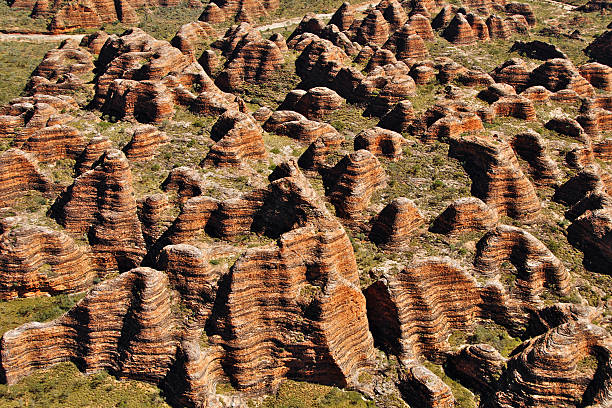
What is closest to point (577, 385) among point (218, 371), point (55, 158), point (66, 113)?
point (218, 371)

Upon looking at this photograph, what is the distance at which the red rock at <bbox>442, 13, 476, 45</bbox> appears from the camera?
8419 centimetres

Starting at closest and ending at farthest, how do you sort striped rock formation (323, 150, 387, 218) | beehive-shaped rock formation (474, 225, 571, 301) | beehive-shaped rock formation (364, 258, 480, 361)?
beehive-shaped rock formation (364, 258, 480, 361) < beehive-shaped rock formation (474, 225, 571, 301) < striped rock formation (323, 150, 387, 218)

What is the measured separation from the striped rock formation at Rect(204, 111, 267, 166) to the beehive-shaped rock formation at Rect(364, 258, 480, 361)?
18.1 metres

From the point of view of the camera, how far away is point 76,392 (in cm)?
3844

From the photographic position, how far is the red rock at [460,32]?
84.2 meters

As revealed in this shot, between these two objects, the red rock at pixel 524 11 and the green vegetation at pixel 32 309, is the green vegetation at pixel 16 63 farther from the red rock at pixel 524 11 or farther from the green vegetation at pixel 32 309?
the red rock at pixel 524 11

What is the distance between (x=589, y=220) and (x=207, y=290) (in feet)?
101

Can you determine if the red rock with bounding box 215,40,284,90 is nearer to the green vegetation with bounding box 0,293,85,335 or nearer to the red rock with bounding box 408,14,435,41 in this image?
the red rock with bounding box 408,14,435,41

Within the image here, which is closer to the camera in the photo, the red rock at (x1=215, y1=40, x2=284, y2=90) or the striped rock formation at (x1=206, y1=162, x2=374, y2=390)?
the striped rock formation at (x1=206, y1=162, x2=374, y2=390)

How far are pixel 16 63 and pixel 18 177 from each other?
145ft

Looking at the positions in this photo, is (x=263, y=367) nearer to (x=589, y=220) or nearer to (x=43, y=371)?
(x=43, y=371)

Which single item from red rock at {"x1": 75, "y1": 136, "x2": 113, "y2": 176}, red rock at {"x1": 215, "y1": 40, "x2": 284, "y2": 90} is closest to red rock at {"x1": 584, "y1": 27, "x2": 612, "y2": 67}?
red rock at {"x1": 215, "y1": 40, "x2": 284, "y2": 90}

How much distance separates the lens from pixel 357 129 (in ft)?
198

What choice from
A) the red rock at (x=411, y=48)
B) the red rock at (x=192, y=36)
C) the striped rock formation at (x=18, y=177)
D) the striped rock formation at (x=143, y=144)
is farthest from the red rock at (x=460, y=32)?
the striped rock formation at (x=18, y=177)
